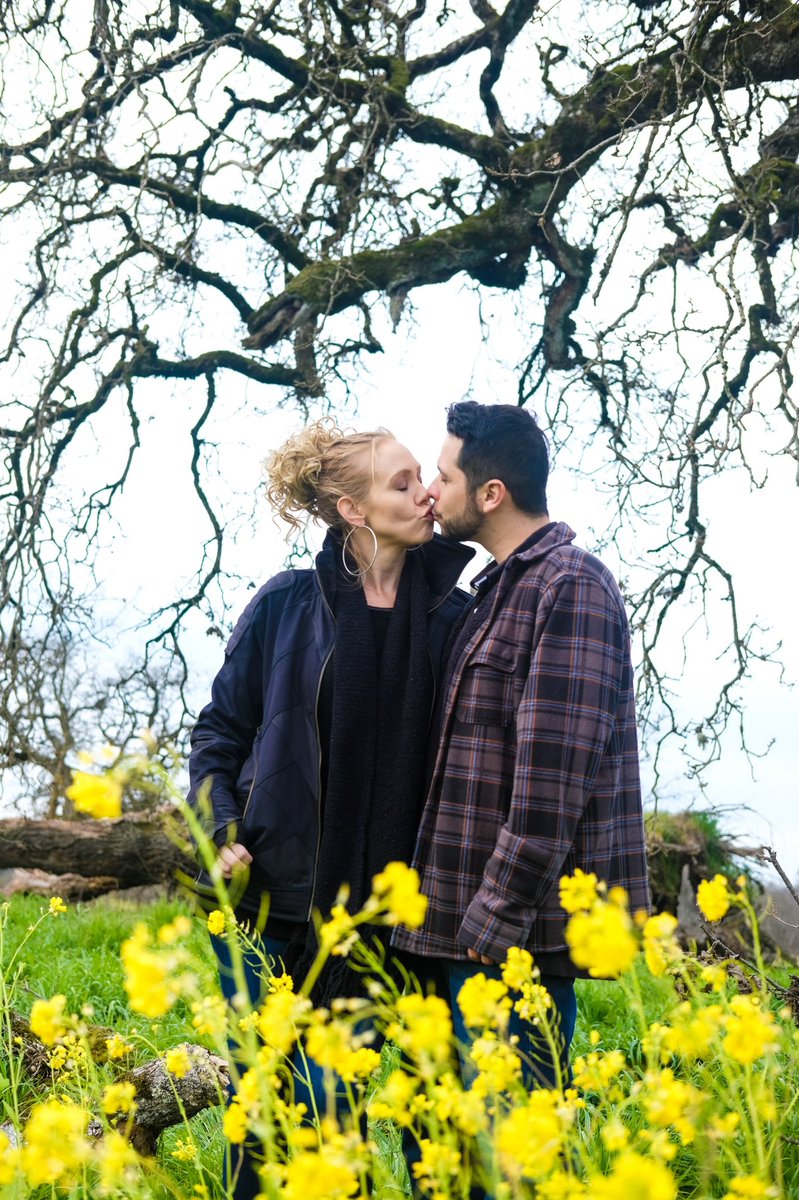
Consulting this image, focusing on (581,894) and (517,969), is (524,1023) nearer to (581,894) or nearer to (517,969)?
(517,969)

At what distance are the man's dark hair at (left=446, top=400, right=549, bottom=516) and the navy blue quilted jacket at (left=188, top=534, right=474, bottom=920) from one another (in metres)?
0.34

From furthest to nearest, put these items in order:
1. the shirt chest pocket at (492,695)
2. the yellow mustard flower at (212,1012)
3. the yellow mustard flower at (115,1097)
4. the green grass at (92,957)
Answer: the green grass at (92,957) < the shirt chest pocket at (492,695) < the yellow mustard flower at (115,1097) < the yellow mustard flower at (212,1012)

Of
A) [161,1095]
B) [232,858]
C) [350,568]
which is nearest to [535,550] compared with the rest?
[350,568]

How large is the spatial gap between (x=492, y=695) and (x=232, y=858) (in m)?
0.76

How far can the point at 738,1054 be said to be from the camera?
49.2 inches

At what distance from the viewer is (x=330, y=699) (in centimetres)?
290

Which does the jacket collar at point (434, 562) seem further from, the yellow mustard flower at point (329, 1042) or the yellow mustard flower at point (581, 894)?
the yellow mustard flower at point (329, 1042)

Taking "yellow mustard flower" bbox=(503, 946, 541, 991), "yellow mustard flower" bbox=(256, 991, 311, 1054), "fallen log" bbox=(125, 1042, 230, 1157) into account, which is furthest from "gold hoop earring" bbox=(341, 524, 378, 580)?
"yellow mustard flower" bbox=(256, 991, 311, 1054)

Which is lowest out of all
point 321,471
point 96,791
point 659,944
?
point 659,944

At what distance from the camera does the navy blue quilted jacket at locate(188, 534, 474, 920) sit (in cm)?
283

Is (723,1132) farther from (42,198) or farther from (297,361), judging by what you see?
(42,198)

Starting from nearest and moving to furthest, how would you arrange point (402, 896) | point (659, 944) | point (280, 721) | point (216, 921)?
point (402, 896), point (659, 944), point (216, 921), point (280, 721)

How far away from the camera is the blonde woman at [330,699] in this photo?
277 centimetres

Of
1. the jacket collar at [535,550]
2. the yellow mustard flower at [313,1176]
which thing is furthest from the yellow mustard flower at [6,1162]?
the jacket collar at [535,550]
